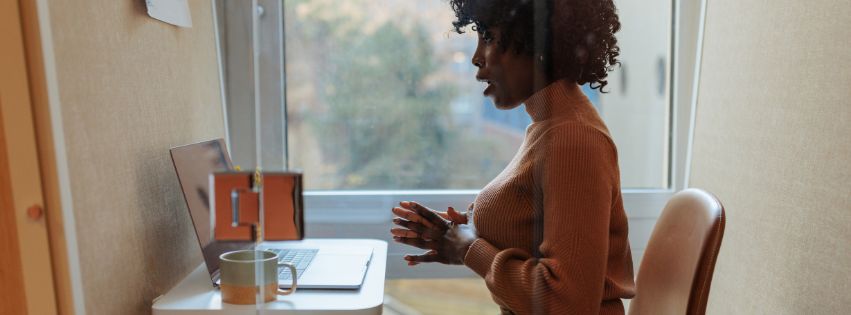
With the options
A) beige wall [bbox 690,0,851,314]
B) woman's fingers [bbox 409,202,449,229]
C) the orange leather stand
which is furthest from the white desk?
beige wall [bbox 690,0,851,314]

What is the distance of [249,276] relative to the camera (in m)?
0.78

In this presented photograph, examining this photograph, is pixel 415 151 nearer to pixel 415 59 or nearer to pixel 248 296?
pixel 415 59

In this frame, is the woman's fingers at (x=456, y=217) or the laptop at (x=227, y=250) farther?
the woman's fingers at (x=456, y=217)

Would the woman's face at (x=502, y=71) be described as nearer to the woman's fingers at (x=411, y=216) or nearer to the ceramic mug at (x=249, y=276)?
the woman's fingers at (x=411, y=216)

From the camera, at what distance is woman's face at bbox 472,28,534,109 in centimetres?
93

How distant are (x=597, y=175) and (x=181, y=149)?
550 mm

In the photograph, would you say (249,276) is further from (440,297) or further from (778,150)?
(778,150)

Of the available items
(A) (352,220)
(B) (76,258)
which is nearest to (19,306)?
(B) (76,258)

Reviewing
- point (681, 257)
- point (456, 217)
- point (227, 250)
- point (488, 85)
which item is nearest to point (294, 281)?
point (227, 250)

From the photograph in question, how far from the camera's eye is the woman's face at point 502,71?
36.5 inches

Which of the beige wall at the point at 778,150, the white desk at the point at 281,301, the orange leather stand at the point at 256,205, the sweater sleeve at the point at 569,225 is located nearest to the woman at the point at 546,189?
the sweater sleeve at the point at 569,225

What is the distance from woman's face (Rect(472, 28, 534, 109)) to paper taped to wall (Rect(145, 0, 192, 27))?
429mm

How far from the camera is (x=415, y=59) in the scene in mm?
1031

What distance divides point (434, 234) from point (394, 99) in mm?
221
